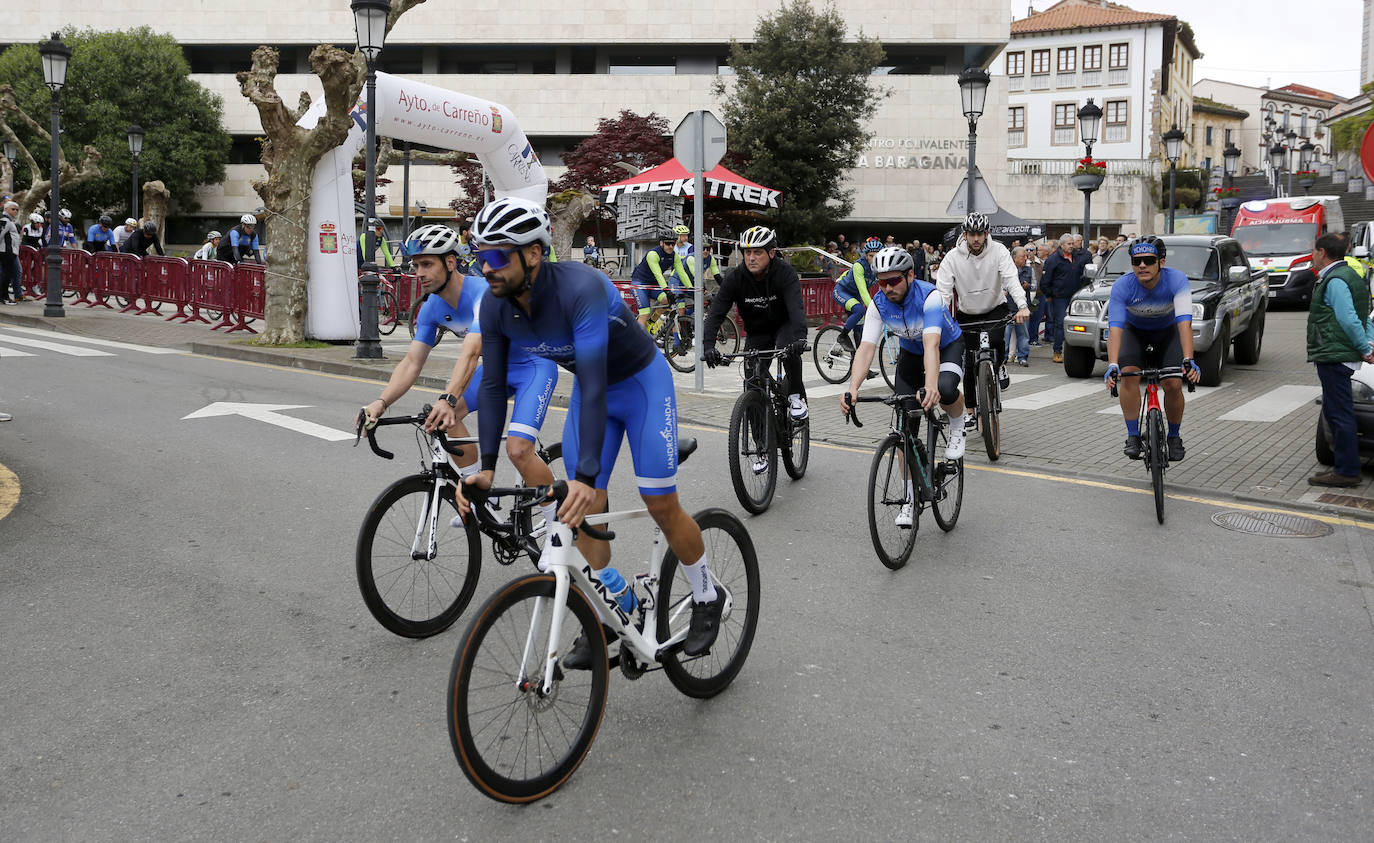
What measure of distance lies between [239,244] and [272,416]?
1325 centimetres

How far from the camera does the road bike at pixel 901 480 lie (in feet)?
20.3

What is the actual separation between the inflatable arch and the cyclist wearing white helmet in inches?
193

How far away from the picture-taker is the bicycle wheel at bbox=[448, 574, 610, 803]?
3.28m

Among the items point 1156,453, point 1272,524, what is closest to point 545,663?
point 1156,453

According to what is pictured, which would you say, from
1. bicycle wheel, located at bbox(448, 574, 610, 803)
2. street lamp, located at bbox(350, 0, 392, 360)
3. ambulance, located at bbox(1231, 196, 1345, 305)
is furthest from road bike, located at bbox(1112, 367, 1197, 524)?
ambulance, located at bbox(1231, 196, 1345, 305)

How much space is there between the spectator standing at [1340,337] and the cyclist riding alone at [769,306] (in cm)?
353

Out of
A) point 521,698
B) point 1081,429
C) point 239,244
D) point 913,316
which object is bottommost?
point 521,698

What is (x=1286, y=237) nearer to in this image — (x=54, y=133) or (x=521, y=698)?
(x=54, y=133)

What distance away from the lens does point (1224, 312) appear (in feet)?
50.7

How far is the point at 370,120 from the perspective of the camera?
1509 cm

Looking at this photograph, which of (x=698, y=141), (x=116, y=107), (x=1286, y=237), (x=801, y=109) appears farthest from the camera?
(x=116, y=107)

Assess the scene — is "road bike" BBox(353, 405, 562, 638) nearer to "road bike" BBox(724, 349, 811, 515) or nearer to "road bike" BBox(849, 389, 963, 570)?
"road bike" BBox(849, 389, 963, 570)

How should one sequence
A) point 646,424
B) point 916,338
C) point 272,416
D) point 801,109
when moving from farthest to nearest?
1. point 801,109
2. point 272,416
3. point 916,338
4. point 646,424

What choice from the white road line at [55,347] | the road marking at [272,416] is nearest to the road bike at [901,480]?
the road marking at [272,416]
